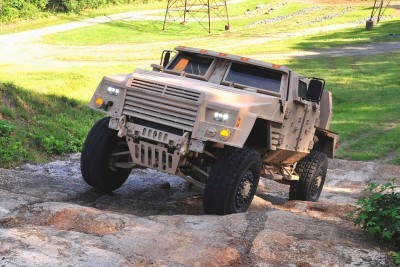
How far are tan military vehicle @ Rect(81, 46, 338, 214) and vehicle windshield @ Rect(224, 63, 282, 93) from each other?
0.01 m

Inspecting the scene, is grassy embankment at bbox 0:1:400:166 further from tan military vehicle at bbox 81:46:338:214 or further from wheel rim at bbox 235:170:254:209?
wheel rim at bbox 235:170:254:209

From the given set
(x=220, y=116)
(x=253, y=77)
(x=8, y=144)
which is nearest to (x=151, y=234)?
(x=220, y=116)

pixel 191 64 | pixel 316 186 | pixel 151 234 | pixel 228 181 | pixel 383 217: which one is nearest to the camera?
pixel 151 234

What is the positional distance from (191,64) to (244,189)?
255 centimetres

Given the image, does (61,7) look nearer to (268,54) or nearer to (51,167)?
(268,54)

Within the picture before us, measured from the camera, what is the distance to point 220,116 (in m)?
8.38

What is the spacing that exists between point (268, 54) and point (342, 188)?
70.1 ft

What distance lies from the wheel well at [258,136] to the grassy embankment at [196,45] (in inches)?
176

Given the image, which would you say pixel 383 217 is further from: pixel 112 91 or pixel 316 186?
pixel 316 186

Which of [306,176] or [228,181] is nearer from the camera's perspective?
[228,181]

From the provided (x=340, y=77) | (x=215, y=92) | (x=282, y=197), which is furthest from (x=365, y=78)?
(x=215, y=92)

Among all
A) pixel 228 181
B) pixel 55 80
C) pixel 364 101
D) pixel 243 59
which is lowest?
pixel 364 101

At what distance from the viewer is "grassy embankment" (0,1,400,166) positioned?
14031mm

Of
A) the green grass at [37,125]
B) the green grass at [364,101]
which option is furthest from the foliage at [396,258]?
the green grass at [364,101]
